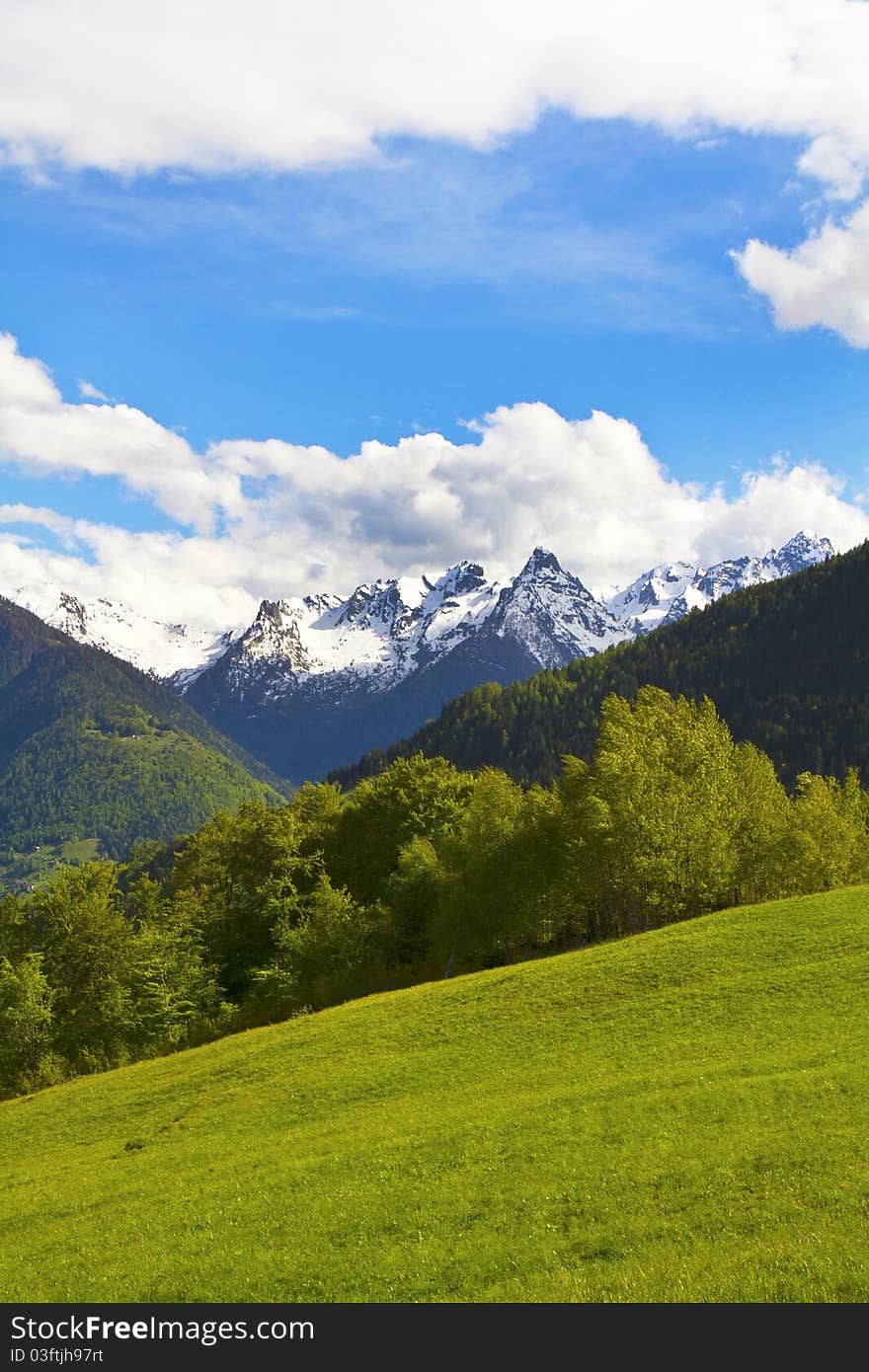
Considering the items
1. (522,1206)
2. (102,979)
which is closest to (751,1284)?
(522,1206)

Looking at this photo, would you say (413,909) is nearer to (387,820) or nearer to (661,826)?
(387,820)

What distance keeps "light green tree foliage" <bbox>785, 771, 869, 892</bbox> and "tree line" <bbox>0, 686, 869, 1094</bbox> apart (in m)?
0.27

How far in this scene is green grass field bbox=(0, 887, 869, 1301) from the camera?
21.4 meters

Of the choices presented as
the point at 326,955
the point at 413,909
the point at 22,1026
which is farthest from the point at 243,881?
the point at 22,1026

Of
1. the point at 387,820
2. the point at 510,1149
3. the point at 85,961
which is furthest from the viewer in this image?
the point at 387,820

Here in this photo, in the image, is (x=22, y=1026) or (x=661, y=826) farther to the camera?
(x=22, y=1026)

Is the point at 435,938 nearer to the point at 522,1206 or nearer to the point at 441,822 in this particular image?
the point at 441,822

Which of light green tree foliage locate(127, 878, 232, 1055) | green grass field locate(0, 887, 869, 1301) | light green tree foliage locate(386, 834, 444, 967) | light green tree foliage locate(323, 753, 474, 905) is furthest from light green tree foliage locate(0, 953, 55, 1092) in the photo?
light green tree foliage locate(323, 753, 474, 905)

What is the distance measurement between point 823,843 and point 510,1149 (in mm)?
68248

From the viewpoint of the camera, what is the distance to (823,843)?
86.5 meters

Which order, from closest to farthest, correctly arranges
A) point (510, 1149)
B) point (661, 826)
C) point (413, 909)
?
point (510, 1149), point (661, 826), point (413, 909)

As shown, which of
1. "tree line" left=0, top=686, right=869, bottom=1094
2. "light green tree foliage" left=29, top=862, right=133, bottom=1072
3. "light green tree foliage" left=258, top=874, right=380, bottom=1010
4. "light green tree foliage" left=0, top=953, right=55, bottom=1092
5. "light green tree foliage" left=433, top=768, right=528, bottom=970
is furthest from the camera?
"light green tree foliage" left=433, top=768, right=528, bottom=970

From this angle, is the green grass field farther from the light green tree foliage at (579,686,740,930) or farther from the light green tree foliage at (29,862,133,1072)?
the light green tree foliage at (29,862,133,1072)
